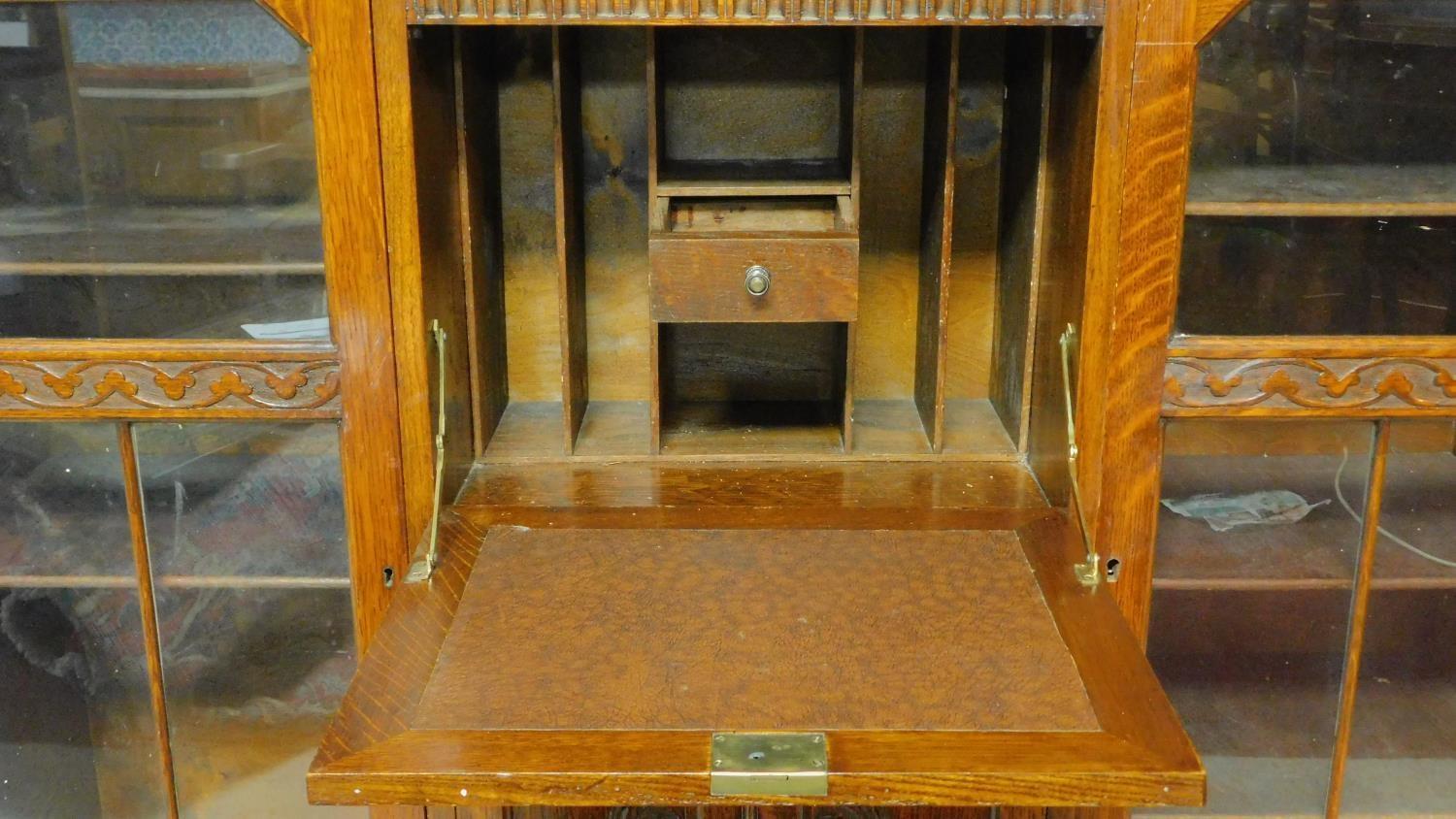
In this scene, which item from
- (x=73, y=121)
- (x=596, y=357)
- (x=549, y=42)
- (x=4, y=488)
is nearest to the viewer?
(x=73, y=121)

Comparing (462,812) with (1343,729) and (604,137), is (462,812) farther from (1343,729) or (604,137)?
(1343,729)

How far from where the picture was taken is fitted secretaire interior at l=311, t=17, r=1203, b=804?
1.02 m

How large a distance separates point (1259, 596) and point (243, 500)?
3.77 feet

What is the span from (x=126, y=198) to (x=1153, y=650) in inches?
48.5

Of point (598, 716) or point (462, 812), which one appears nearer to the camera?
point (598, 716)

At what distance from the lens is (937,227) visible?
158cm

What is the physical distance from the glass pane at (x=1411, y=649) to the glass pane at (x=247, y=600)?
1174 millimetres

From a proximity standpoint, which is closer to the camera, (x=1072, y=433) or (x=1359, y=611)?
(x=1072, y=433)

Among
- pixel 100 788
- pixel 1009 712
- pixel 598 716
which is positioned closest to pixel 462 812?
pixel 100 788

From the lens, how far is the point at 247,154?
1.36m

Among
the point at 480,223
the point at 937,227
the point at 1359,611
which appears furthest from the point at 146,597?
the point at 1359,611

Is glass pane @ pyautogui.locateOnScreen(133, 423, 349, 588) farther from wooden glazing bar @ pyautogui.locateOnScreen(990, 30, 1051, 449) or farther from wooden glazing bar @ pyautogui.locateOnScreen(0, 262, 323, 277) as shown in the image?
wooden glazing bar @ pyautogui.locateOnScreen(990, 30, 1051, 449)

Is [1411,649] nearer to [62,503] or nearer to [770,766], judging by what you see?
[770,766]

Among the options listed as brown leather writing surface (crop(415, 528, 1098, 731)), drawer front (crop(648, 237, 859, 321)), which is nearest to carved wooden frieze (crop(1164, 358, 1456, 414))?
brown leather writing surface (crop(415, 528, 1098, 731))
